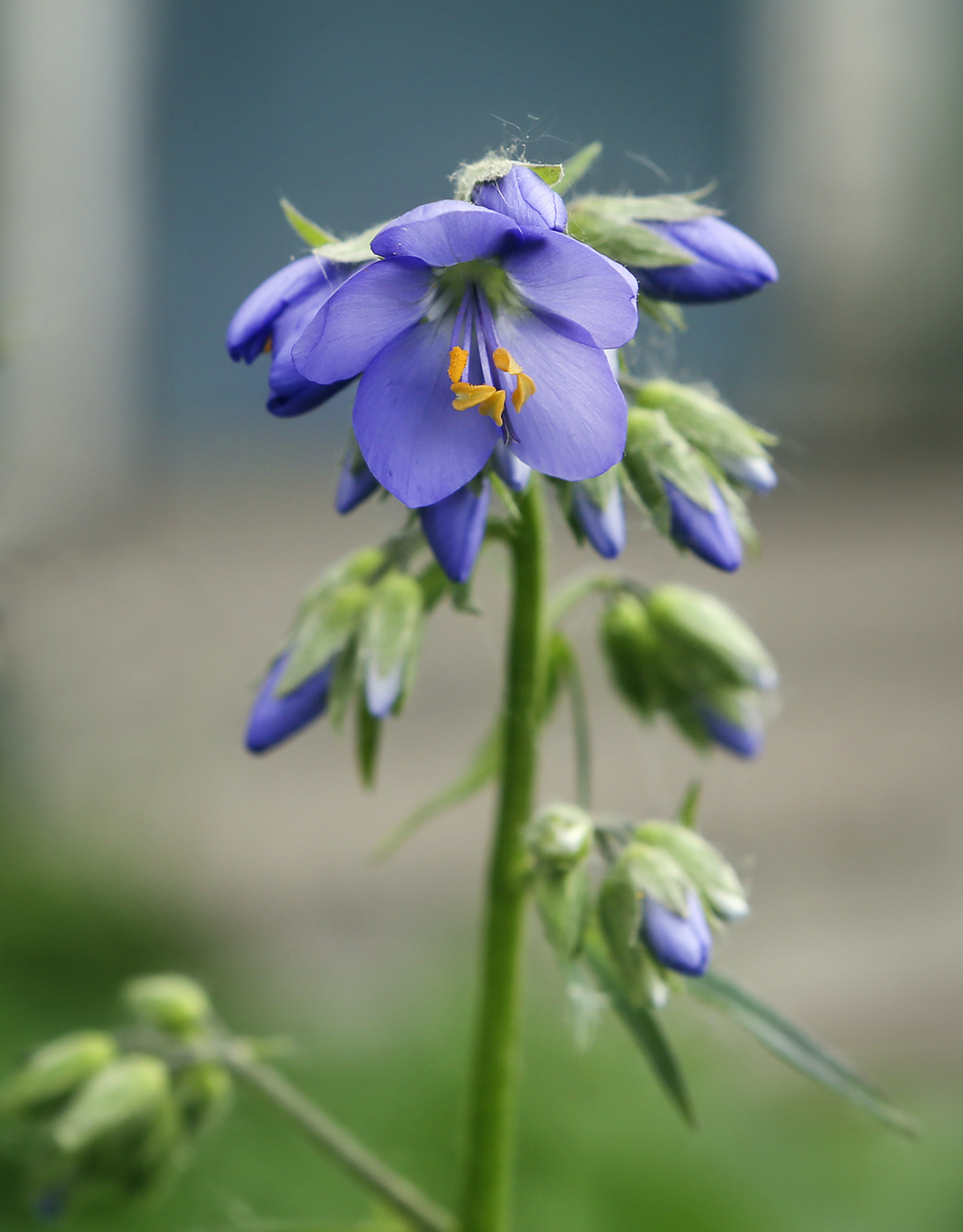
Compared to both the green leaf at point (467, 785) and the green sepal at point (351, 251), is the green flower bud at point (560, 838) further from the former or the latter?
the green sepal at point (351, 251)

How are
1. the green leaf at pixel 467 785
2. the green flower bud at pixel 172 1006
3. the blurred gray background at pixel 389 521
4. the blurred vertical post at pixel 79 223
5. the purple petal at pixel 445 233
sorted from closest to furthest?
1. the purple petal at pixel 445 233
2. the green leaf at pixel 467 785
3. the green flower bud at pixel 172 1006
4. the blurred gray background at pixel 389 521
5. the blurred vertical post at pixel 79 223

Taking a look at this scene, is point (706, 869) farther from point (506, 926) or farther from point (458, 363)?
point (458, 363)

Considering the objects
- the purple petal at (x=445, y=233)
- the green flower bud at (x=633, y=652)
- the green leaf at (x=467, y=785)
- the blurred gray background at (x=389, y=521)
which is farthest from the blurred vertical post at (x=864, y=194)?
the purple petal at (x=445, y=233)

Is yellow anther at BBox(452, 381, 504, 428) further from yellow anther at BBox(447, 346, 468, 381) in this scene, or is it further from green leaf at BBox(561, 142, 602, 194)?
green leaf at BBox(561, 142, 602, 194)

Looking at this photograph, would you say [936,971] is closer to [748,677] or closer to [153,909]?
[153,909]

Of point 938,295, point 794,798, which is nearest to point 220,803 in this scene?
point 794,798

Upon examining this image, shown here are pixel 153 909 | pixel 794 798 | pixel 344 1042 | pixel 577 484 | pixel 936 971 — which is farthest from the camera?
pixel 794 798
